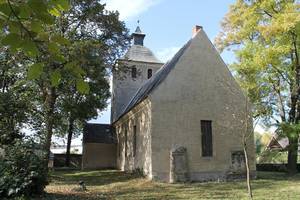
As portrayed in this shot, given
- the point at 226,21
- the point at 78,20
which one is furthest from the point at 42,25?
the point at 226,21

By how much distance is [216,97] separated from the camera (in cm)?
2356

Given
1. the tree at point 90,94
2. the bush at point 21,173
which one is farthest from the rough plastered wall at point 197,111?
the bush at point 21,173

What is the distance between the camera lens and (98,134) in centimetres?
3769

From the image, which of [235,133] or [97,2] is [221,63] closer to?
[235,133]

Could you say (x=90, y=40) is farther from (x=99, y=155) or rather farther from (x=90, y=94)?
(x=99, y=155)

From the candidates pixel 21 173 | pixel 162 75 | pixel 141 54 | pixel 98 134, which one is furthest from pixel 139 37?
pixel 21 173

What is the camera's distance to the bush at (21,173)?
12961 millimetres

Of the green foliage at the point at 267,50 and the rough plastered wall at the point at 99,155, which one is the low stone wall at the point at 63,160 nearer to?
the rough plastered wall at the point at 99,155

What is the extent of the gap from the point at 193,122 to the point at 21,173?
39.4ft

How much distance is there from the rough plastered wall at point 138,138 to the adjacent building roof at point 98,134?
183 inches

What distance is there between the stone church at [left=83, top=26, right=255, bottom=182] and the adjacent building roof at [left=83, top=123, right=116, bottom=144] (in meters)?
11.8

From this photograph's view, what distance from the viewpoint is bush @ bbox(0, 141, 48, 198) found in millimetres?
12961

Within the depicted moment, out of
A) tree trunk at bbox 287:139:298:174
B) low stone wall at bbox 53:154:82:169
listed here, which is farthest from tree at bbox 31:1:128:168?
low stone wall at bbox 53:154:82:169

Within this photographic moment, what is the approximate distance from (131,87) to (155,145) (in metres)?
17.4
